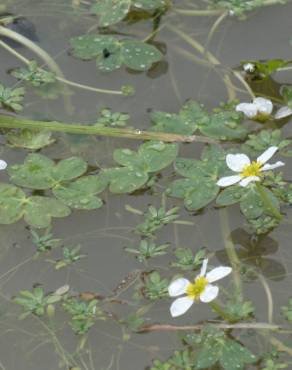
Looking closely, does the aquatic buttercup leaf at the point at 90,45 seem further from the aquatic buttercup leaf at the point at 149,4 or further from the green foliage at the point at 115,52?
the aquatic buttercup leaf at the point at 149,4

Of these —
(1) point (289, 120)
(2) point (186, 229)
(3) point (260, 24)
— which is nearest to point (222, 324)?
(2) point (186, 229)

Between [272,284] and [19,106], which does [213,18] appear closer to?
[19,106]

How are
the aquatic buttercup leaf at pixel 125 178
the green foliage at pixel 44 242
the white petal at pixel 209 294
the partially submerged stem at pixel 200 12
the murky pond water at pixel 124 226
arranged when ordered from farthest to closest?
the partially submerged stem at pixel 200 12 → the aquatic buttercup leaf at pixel 125 178 → the green foliage at pixel 44 242 → the murky pond water at pixel 124 226 → the white petal at pixel 209 294

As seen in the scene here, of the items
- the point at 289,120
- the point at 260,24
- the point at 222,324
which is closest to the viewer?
the point at 222,324

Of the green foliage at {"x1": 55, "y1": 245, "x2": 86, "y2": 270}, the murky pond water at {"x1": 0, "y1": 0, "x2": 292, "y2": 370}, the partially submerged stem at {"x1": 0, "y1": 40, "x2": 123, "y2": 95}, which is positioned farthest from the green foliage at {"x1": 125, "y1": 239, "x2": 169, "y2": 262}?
the partially submerged stem at {"x1": 0, "y1": 40, "x2": 123, "y2": 95}

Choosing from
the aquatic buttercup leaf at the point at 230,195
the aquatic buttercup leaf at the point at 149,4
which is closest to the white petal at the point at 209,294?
the aquatic buttercup leaf at the point at 230,195

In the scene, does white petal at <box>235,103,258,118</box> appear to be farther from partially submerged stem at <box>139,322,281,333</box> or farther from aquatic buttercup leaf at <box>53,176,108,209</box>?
partially submerged stem at <box>139,322,281,333</box>
